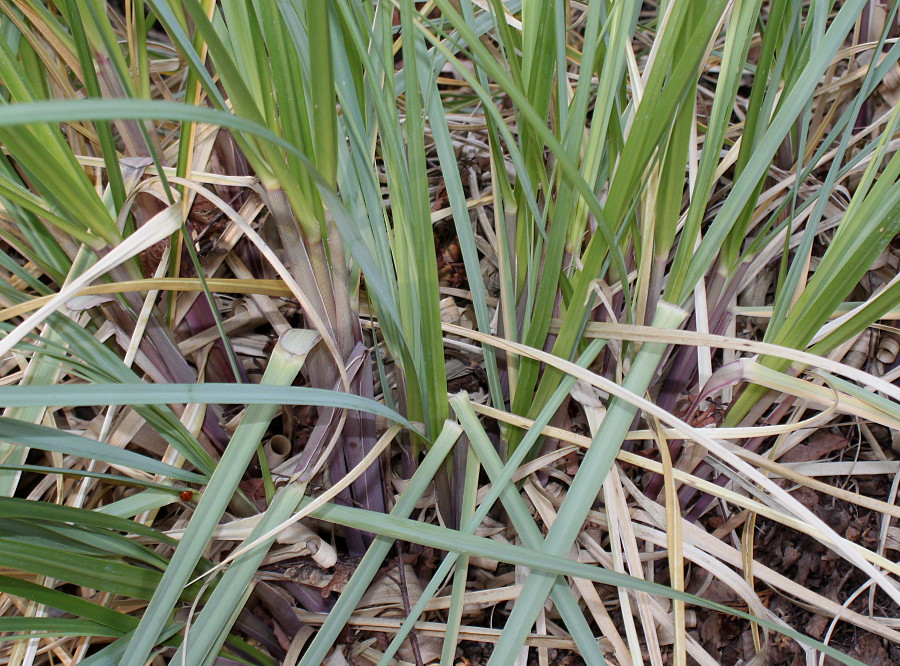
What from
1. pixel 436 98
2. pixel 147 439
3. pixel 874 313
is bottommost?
pixel 147 439

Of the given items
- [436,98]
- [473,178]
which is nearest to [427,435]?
[436,98]

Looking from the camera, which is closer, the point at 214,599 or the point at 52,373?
the point at 214,599

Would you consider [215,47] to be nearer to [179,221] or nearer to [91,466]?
[179,221]

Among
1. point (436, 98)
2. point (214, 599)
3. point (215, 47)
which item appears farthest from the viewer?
point (436, 98)

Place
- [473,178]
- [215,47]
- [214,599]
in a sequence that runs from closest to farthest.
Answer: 1. [215,47]
2. [214,599]
3. [473,178]

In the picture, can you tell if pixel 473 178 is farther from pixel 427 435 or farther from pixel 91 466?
pixel 91 466

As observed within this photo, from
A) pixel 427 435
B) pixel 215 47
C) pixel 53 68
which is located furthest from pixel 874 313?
pixel 53 68

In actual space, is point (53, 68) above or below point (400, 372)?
above

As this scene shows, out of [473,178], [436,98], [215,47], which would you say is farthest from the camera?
[473,178]

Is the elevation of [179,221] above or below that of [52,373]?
above
